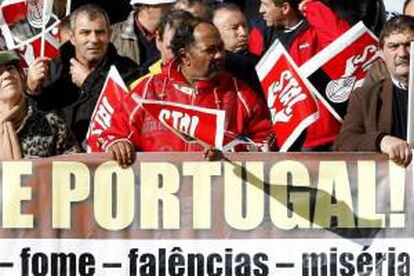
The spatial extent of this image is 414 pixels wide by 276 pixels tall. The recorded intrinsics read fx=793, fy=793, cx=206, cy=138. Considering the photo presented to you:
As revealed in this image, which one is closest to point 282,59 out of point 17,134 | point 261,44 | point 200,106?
point 261,44

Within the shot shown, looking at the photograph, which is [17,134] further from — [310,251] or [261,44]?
[310,251]

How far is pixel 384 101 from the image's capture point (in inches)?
174

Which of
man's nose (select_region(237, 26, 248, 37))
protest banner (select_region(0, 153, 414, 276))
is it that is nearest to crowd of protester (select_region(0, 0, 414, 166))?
man's nose (select_region(237, 26, 248, 37))

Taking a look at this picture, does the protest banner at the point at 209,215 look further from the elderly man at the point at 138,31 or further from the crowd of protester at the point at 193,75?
the elderly man at the point at 138,31

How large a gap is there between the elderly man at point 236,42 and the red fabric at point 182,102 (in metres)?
0.06

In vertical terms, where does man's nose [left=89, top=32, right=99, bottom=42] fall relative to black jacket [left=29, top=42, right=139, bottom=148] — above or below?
above

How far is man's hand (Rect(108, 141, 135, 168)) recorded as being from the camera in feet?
14.3

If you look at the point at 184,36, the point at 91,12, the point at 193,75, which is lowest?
the point at 193,75

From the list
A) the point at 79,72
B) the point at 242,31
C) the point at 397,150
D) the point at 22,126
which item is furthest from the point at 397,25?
the point at 22,126

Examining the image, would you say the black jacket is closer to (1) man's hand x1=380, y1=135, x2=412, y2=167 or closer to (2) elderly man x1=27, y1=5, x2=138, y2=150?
(2) elderly man x1=27, y1=5, x2=138, y2=150

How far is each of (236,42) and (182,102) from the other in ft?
1.49

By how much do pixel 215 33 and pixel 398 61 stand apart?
1023 mm

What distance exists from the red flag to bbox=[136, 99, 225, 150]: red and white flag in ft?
2.84

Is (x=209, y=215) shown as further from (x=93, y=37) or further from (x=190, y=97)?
(x=93, y=37)
